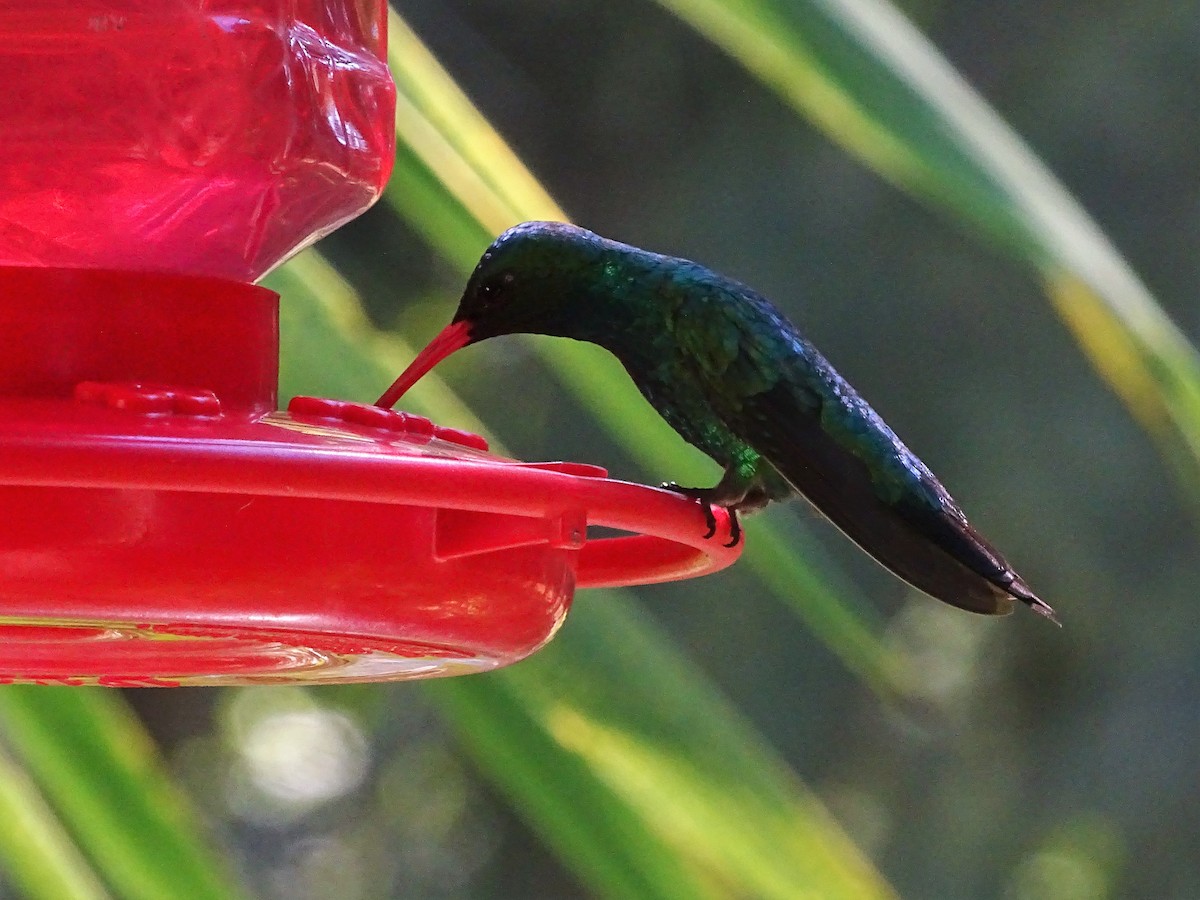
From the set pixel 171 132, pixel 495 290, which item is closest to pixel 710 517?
pixel 171 132

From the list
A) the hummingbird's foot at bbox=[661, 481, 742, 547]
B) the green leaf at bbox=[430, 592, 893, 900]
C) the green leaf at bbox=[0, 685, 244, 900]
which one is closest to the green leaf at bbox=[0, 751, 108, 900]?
the green leaf at bbox=[0, 685, 244, 900]

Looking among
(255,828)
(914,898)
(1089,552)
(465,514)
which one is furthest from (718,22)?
(255,828)

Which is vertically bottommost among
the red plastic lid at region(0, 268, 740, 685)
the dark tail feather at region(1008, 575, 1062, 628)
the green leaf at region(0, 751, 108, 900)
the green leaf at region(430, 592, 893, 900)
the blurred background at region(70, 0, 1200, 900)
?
the blurred background at region(70, 0, 1200, 900)

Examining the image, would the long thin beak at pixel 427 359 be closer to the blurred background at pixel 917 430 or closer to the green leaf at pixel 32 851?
the green leaf at pixel 32 851

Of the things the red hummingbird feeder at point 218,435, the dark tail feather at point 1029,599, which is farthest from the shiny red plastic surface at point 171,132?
the dark tail feather at point 1029,599

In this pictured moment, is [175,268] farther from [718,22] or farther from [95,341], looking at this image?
[718,22]

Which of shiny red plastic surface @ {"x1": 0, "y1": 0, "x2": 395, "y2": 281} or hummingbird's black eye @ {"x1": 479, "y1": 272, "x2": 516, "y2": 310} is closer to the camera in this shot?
shiny red plastic surface @ {"x1": 0, "y1": 0, "x2": 395, "y2": 281}

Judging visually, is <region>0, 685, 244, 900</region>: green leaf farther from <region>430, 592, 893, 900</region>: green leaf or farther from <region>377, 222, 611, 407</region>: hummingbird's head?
<region>377, 222, 611, 407</region>: hummingbird's head
